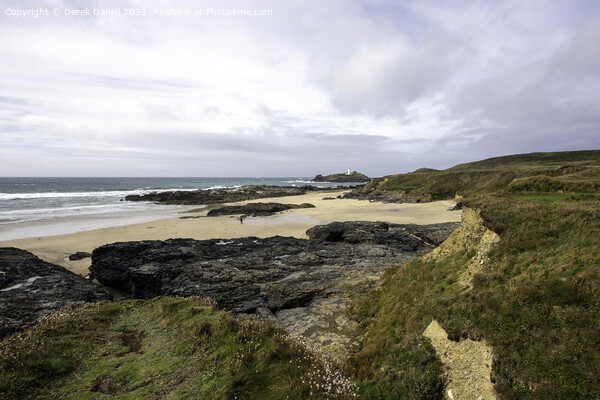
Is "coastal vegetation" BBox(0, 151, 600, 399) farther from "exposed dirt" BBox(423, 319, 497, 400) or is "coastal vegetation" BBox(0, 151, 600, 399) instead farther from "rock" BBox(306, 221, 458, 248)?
"rock" BBox(306, 221, 458, 248)

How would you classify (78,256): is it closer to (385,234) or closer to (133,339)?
(133,339)

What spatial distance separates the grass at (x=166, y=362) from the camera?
5.23m

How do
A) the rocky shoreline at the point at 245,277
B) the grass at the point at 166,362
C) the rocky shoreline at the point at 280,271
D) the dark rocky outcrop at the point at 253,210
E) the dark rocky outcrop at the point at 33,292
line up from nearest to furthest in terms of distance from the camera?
the grass at the point at 166,362
the dark rocky outcrop at the point at 33,292
the rocky shoreline at the point at 245,277
the rocky shoreline at the point at 280,271
the dark rocky outcrop at the point at 253,210

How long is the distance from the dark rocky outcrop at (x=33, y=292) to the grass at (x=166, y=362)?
1.70 meters

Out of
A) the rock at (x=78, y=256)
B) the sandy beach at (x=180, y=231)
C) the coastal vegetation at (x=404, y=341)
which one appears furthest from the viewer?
the sandy beach at (x=180, y=231)

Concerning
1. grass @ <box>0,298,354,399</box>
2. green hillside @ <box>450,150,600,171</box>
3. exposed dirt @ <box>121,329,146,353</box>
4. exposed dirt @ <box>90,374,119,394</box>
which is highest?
green hillside @ <box>450,150,600,171</box>

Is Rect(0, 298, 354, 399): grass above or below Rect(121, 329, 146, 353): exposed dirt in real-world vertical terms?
above

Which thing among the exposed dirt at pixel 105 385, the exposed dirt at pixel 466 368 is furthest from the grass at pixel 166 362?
the exposed dirt at pixel 466 368

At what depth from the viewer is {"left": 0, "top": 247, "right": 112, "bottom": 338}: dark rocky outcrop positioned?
859 centimetres

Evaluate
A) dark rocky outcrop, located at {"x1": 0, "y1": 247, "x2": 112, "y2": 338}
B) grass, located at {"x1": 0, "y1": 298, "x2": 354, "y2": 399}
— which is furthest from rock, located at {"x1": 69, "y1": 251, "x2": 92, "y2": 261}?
grass, located at {"x1": 0, "y1": 298, "x2": 354, "y2": 399}

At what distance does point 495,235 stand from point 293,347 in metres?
5.78

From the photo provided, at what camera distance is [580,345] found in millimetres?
3898

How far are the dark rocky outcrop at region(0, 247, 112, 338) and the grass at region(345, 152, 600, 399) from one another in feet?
32.6

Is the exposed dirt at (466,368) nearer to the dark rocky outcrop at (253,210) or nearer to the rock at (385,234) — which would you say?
the rock at (385,234)
